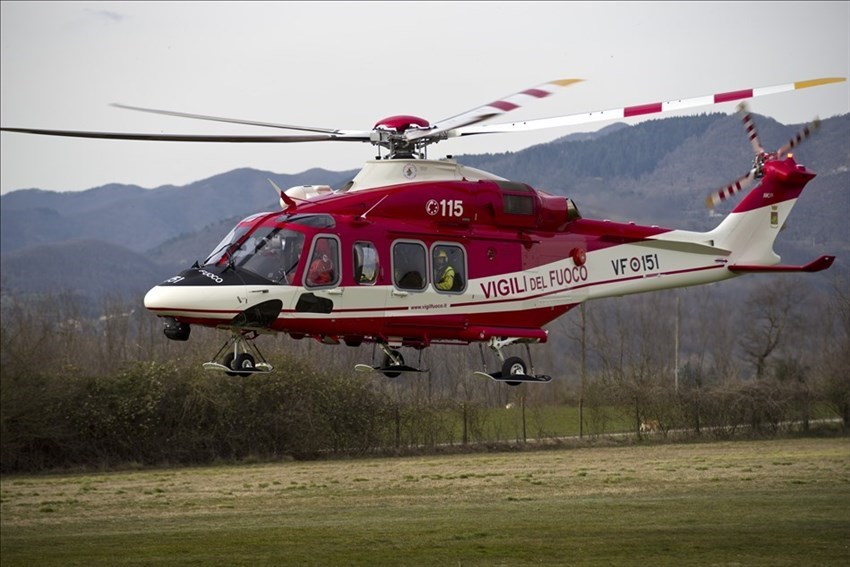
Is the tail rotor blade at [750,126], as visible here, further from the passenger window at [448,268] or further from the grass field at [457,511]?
the grass field at [457,511]

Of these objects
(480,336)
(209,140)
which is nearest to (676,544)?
(480,336)

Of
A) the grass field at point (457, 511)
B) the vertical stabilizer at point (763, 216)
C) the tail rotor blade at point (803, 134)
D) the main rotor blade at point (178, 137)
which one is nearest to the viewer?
the main rotor blade at point (178, 137)

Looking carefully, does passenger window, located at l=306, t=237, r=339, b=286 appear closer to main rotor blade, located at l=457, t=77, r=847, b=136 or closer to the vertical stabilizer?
main rotor blade, located at l=457, t=77, r=847, b=136

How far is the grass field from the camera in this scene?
2595 cm

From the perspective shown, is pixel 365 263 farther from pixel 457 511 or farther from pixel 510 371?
pixel 457 511

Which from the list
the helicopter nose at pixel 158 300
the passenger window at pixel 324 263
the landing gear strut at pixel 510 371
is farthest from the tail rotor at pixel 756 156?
the helicopter nose at pixel 158 300

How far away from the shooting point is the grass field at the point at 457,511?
2595 cm

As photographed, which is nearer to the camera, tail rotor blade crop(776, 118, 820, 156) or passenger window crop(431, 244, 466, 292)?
passenger window crop(431, 244, 466, 292)

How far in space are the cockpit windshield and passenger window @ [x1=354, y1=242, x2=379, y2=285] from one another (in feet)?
2.76

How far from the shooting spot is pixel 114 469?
45.0 meters

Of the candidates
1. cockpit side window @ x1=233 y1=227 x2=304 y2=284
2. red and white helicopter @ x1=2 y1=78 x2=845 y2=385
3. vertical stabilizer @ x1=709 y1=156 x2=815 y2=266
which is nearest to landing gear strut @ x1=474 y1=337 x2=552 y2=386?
red and white helicopter @ x1=2 y1=78 x2=845 y2=385

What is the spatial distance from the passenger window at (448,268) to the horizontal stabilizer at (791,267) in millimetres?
Result: 5564

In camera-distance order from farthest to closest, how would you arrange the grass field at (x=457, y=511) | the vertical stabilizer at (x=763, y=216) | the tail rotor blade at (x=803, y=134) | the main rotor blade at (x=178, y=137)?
the grass field at (x=457, y=511) < the vertical stabilizer at (x=763, y=216) < the tail rotor blade at (x=803, y=134) < the main rotor blade at (x=178, y=137)

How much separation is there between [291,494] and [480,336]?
1908cm
